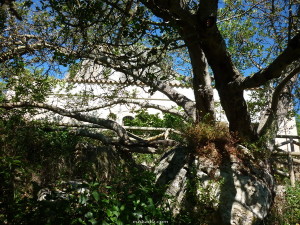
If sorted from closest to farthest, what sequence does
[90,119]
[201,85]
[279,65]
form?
[279,65], [201,85], [90,119]

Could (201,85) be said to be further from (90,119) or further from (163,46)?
(90,119)

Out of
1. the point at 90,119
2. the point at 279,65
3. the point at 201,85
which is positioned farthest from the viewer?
the point at 90,119

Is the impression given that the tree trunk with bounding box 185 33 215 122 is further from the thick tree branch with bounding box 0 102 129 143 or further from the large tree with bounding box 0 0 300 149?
the thick tree branch with bounding box 0 102 129 143

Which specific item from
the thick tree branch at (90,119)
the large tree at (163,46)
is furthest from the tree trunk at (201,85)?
the thick tree branch at (90,119)

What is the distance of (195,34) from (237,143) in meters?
2.48

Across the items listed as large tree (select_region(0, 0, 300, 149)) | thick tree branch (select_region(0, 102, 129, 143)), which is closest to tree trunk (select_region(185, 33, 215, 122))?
large tree (select_region(0, 0, 300, 149))

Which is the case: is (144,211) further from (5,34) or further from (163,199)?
(5,34)

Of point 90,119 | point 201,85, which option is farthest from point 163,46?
point 90,119

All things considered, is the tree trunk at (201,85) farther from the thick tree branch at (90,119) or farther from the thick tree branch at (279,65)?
the thick tree branch at (90,119)

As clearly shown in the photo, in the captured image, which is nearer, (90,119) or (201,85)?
(201,85)

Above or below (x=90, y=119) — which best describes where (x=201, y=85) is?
above

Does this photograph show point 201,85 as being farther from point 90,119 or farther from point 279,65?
point 90,119

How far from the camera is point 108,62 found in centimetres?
690

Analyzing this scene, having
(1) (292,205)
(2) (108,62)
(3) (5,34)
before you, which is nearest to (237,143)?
(1) (292,205)
